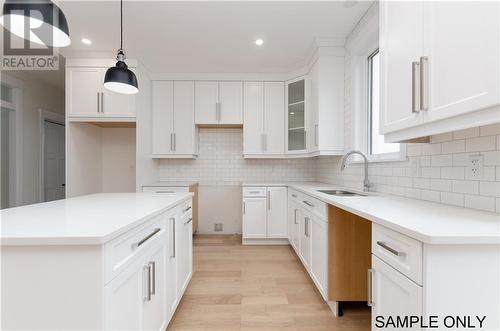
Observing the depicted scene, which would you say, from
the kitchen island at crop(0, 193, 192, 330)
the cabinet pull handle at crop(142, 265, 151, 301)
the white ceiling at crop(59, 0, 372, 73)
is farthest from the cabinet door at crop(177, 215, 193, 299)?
the white ceiling at crop(59, 0, 372, 73)

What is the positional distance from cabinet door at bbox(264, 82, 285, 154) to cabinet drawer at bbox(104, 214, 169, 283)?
2.71 metres

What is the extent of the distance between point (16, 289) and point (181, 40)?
9.39 feet

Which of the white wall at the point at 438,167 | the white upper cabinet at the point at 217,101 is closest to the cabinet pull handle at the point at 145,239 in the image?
the white wall at the point at 438,167

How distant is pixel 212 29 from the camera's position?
274 centimetres

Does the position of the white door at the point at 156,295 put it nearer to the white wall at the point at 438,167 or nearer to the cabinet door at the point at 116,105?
the white wall at the point at 438,167

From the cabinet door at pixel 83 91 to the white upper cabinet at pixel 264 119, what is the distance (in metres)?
2.12

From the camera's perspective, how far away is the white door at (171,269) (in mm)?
1662

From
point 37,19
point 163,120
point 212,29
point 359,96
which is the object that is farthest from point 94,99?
point 359,96

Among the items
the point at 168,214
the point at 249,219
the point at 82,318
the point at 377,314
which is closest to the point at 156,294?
the point at 168,214

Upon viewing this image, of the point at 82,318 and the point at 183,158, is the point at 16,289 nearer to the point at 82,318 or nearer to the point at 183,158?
the point at 82,318

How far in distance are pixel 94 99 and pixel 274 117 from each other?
2.61 metres

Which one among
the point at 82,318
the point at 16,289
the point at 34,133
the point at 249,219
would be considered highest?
the point at 34,133

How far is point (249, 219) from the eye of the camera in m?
3.69

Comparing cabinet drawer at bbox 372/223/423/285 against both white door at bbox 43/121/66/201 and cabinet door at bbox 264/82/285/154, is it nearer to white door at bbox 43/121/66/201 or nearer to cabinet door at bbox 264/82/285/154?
cabinet door at bbox 264/82/285/154
